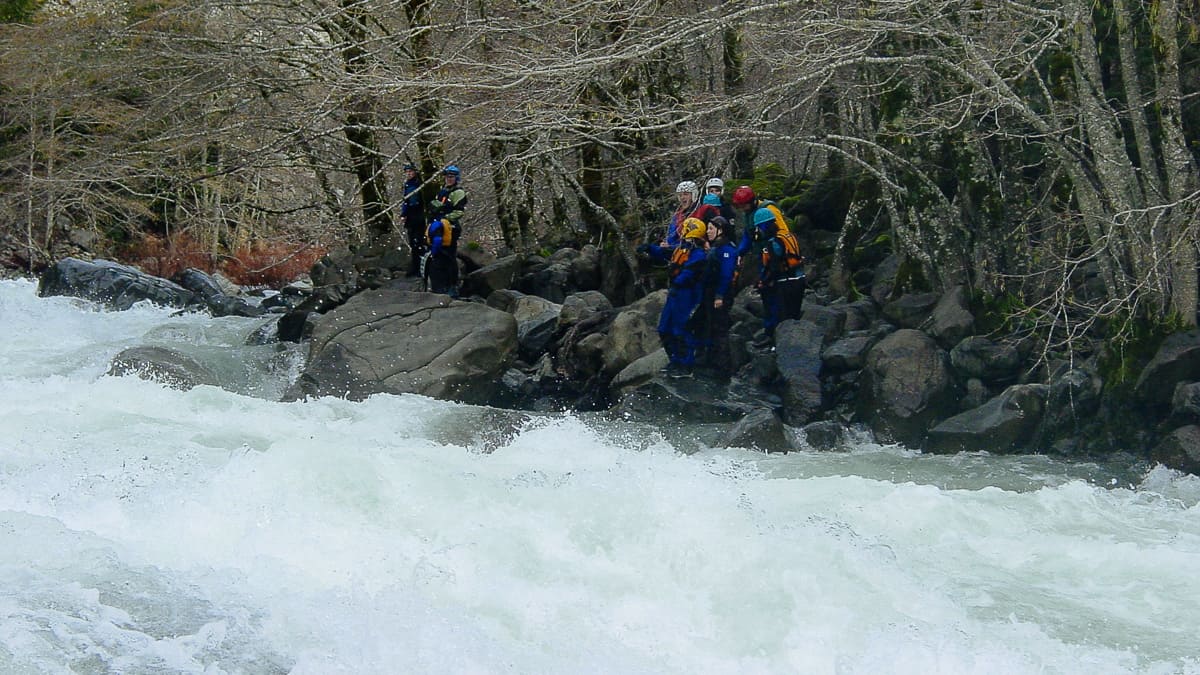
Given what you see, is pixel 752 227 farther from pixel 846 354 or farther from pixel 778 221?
pixel 846 354

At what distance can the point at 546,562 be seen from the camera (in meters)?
5.51

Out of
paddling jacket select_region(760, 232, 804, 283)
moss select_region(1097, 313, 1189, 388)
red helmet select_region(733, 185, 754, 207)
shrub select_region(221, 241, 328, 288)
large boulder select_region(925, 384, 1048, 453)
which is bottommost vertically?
shrub select_region(221, 241, 328, 288)

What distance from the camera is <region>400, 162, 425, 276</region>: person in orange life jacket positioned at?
14.6 meters

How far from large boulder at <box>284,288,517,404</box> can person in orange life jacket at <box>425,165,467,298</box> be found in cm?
119

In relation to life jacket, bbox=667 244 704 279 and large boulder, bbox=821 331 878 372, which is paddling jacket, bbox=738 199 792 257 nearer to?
life jacket, bbox=667 244 704 279

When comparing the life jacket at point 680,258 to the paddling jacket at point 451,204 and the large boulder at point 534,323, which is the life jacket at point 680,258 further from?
the paddling jacket at point 451,204

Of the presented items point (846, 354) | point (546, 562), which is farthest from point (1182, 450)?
point (546, 562)

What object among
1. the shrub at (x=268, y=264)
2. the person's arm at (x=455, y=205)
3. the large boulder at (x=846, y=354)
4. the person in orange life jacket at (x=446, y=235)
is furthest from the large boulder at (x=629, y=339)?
the shrub at (x=268, y=264)

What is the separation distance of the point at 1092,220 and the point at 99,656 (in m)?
8.14

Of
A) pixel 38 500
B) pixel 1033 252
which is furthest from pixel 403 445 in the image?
pixel 1033 252

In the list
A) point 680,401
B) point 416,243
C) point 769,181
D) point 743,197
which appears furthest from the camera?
point 769,181

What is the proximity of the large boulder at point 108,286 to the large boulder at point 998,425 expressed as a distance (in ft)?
37.6

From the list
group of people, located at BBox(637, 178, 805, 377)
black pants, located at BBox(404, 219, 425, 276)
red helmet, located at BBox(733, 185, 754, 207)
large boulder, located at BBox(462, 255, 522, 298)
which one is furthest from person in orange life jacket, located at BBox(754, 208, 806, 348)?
black pants, located at BBox(404, 219, 425, 276)

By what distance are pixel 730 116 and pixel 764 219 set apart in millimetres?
2524
